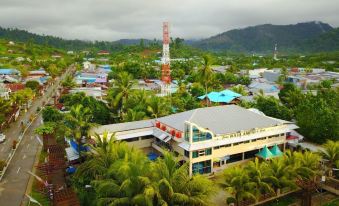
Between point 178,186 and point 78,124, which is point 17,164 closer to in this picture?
point 78,124

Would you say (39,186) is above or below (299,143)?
below

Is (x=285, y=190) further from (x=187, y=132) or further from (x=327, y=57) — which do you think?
(x=327, y=57)

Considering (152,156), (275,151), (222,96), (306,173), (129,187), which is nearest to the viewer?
(129,187)

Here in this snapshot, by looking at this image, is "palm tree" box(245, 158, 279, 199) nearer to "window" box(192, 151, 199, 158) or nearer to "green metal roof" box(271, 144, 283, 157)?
"window" box(192, 151, 199, 158)

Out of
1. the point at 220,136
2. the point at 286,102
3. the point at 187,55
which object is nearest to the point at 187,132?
the point at 220,136

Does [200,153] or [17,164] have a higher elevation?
[200,153]

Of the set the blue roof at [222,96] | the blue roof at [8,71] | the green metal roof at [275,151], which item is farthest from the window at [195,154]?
the blue roof at [8,71]

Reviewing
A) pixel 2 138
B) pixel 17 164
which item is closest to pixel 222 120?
pixel 17 164
